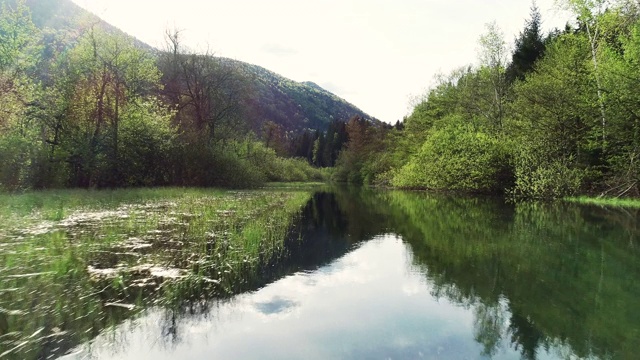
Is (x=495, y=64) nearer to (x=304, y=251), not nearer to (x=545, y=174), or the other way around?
(x=545, y=174)

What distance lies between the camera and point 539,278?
8.23 m

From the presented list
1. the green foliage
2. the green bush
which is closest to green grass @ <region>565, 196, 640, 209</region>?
the green bush

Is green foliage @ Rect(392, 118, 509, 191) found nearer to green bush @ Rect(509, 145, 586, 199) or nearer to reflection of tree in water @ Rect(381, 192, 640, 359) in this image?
green bush @ Rect(509, 145, 586, 199)

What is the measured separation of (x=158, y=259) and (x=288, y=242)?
4.37 meters

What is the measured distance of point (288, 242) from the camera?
12211 millimetres

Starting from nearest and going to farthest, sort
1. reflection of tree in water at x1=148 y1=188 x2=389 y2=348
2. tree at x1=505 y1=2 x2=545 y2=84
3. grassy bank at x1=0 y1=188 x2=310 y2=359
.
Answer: grassy bank at x1=0 y1=188 x2=310 y2=359
reflection of tree in water at x1=148 y1=188 x2=389 y2=348
tree at x1=505 y1=2 x2=545 y2=84

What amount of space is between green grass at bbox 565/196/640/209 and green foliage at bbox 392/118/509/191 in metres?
7.63

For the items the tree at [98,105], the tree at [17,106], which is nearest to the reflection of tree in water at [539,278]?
the tree at [17,106]

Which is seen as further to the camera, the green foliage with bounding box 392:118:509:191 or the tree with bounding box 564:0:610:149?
the green foliage with bounding box 392:118:509:191

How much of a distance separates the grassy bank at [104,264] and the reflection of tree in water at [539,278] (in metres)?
4.42

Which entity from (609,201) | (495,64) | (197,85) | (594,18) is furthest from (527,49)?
(197,85)

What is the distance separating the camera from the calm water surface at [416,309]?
5047 mm

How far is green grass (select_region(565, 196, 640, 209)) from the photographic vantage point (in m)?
22.8

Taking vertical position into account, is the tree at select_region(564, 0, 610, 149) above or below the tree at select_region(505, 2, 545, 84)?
below
